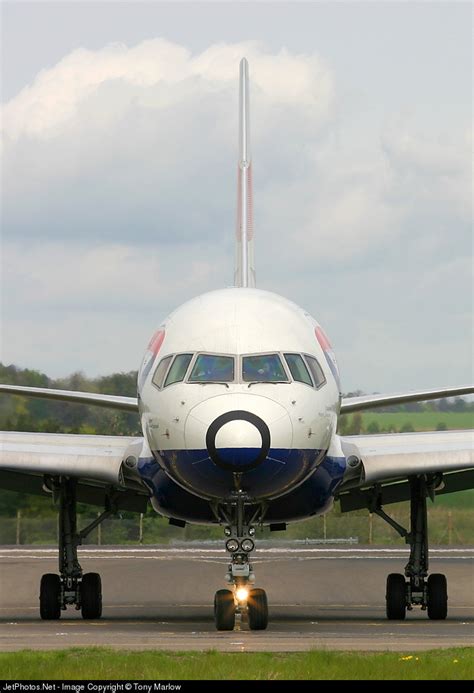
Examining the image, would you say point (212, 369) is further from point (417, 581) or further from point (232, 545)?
point (417, 581)

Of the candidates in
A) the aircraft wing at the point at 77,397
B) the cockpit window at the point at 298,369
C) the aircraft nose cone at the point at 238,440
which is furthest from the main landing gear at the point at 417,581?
the aircraft nose cone at the point at 238,440

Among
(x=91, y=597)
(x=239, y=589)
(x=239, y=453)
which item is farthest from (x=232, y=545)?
(x=91, y=597)

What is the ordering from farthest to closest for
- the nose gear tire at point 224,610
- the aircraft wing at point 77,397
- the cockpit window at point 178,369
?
the aircraft wing at point 77,397 < the cockpit window at point 178,369 < the nose gear tire at point 224,610

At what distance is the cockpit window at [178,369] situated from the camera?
19.8 metres

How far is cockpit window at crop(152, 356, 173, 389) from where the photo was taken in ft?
66.4

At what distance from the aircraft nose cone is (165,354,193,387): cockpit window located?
1.42 metres

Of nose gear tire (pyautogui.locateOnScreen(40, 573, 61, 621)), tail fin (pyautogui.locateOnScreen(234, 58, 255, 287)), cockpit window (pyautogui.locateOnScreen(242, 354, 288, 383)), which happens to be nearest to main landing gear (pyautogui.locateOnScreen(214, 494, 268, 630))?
cockpit window (pyautogui.locateOnScreen(242, 354, 288, 383))

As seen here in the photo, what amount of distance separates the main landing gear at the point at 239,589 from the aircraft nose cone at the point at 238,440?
1218 mm

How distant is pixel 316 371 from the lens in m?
20.5

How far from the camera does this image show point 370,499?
25500 millimetres

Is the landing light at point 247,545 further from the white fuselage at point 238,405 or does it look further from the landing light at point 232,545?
the white fuselage at point 238,405

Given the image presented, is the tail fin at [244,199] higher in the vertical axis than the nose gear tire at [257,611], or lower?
higher

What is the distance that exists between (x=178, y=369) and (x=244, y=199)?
39.2 feet

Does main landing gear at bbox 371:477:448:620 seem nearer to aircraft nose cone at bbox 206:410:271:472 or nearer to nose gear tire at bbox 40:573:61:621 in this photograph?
nose gear tire at bbox 40:573:61:621
